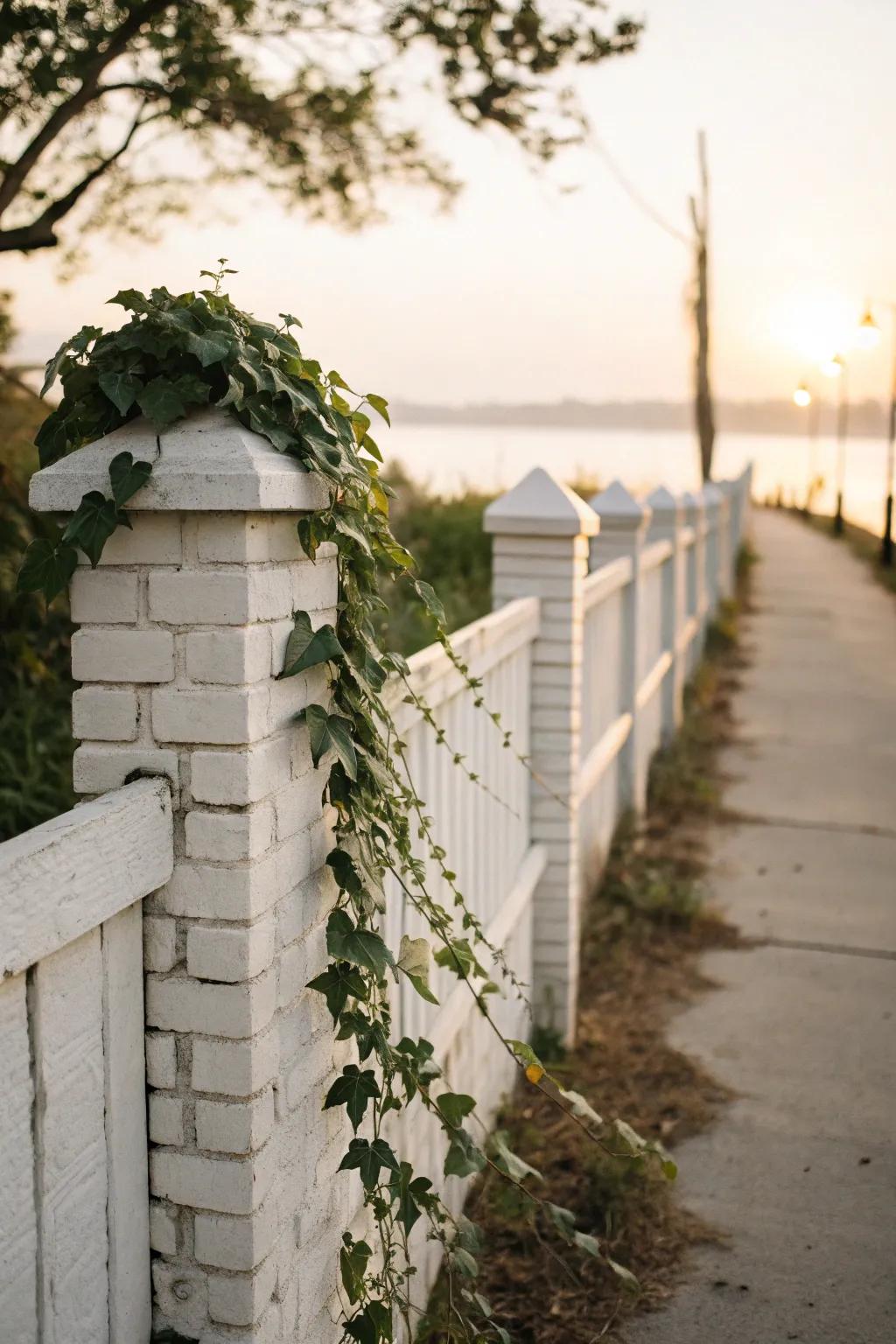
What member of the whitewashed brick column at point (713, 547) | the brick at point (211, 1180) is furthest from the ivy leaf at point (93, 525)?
the whitewashed brick column at point (713, 547)

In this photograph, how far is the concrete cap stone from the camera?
1.90 meters

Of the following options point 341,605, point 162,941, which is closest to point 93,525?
point 341,605

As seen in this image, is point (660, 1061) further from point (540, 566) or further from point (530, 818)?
point (540, 566)

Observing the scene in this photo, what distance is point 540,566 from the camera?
15.1 ft

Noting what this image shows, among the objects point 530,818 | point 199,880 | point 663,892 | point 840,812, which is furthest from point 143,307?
point 840,812

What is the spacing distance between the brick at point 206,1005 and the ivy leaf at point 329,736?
1.21 ft

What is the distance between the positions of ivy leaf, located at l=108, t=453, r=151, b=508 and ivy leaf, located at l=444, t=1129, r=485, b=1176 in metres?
1.49

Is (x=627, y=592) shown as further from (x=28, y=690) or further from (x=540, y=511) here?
(x=28, y=690)

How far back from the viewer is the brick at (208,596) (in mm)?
1943

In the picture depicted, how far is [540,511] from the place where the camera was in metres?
4.48

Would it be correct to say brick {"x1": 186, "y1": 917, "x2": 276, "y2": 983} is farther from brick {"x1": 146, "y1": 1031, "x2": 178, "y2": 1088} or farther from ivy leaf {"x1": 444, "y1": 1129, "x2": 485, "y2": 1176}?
ivy leaf {"x1": 444, "y1": 1129, "x2": 485, "y2": 1176}

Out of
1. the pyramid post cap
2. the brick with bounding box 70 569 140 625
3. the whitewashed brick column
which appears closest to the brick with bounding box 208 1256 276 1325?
the brick with bounding box 70 569 140 625

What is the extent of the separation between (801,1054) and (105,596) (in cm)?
356

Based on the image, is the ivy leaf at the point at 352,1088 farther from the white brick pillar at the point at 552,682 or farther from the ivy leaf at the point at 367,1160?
the white brick pillar at the point at 552,682
